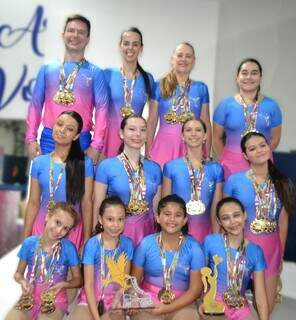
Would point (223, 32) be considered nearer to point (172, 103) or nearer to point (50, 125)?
point (172, 103)

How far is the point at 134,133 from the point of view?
305 centimetres

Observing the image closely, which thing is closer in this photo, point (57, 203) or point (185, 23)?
point (57, 203)

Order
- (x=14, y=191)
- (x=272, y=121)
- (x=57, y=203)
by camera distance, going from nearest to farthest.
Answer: (x=57, y=203)
(x=272, y=121)
(x=14, y=191)

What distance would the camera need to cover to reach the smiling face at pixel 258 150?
3050 millimetres

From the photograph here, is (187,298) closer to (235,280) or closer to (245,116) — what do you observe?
(235,280)

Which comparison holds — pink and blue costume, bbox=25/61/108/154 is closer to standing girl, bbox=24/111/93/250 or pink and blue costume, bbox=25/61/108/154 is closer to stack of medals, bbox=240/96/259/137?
standing girl, bbox=24/111/93/250

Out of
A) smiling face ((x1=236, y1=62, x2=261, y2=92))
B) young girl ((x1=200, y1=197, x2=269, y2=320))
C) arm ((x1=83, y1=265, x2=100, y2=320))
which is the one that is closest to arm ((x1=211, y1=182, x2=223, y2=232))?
young girl ((x1=200, y1=197, x2=269, y2=320))

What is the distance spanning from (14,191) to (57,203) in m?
3.11

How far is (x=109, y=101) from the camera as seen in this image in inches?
137

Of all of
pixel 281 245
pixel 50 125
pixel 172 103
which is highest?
pixel 172 103

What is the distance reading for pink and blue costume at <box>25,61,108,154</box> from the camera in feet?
10.7

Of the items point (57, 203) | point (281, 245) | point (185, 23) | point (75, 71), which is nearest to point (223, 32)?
point (185, 23)

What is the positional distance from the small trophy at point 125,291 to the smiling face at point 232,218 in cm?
56

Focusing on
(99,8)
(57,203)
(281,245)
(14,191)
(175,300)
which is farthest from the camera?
(14,191)
